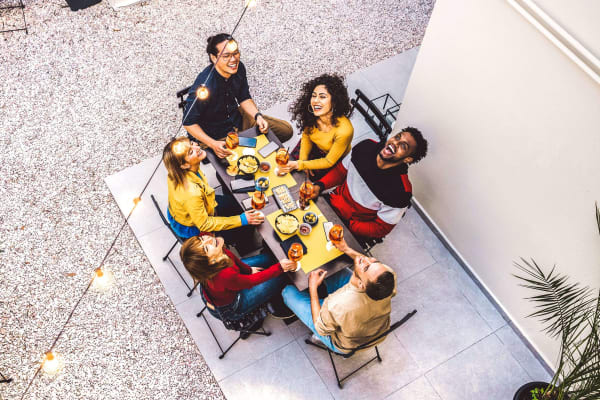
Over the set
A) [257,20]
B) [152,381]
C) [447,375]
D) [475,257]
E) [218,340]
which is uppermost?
[257,20]

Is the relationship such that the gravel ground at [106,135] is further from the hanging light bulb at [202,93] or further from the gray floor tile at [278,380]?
the hanging light bulb at [202,93]

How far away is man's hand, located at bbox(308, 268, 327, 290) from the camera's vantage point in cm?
296

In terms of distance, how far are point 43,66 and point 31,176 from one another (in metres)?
1.54

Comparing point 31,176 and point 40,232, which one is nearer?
point 40,232

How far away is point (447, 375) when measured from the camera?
3.57 meters

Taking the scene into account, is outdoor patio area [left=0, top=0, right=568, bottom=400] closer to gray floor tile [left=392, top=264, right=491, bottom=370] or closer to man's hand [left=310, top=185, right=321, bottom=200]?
gray floor tile [left=392, top=264, right=491, bottom=370]

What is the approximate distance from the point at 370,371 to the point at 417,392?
388 mm

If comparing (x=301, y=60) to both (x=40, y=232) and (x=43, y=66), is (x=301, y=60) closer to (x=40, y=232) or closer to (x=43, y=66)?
(x=43, y=66)

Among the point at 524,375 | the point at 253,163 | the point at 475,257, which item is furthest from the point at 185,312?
the point at 524,375

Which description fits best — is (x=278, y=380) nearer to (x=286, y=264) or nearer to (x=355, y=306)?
(x=286, y=264)

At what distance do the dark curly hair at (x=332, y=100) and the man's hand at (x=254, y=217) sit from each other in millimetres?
937

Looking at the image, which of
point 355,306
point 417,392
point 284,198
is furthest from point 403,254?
point 355,306

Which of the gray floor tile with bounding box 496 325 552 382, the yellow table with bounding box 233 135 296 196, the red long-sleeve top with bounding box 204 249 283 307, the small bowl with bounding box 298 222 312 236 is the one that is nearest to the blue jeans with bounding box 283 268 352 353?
the red long-sleeve top with bounding box 204 249 283 307

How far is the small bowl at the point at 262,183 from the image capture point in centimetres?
340
